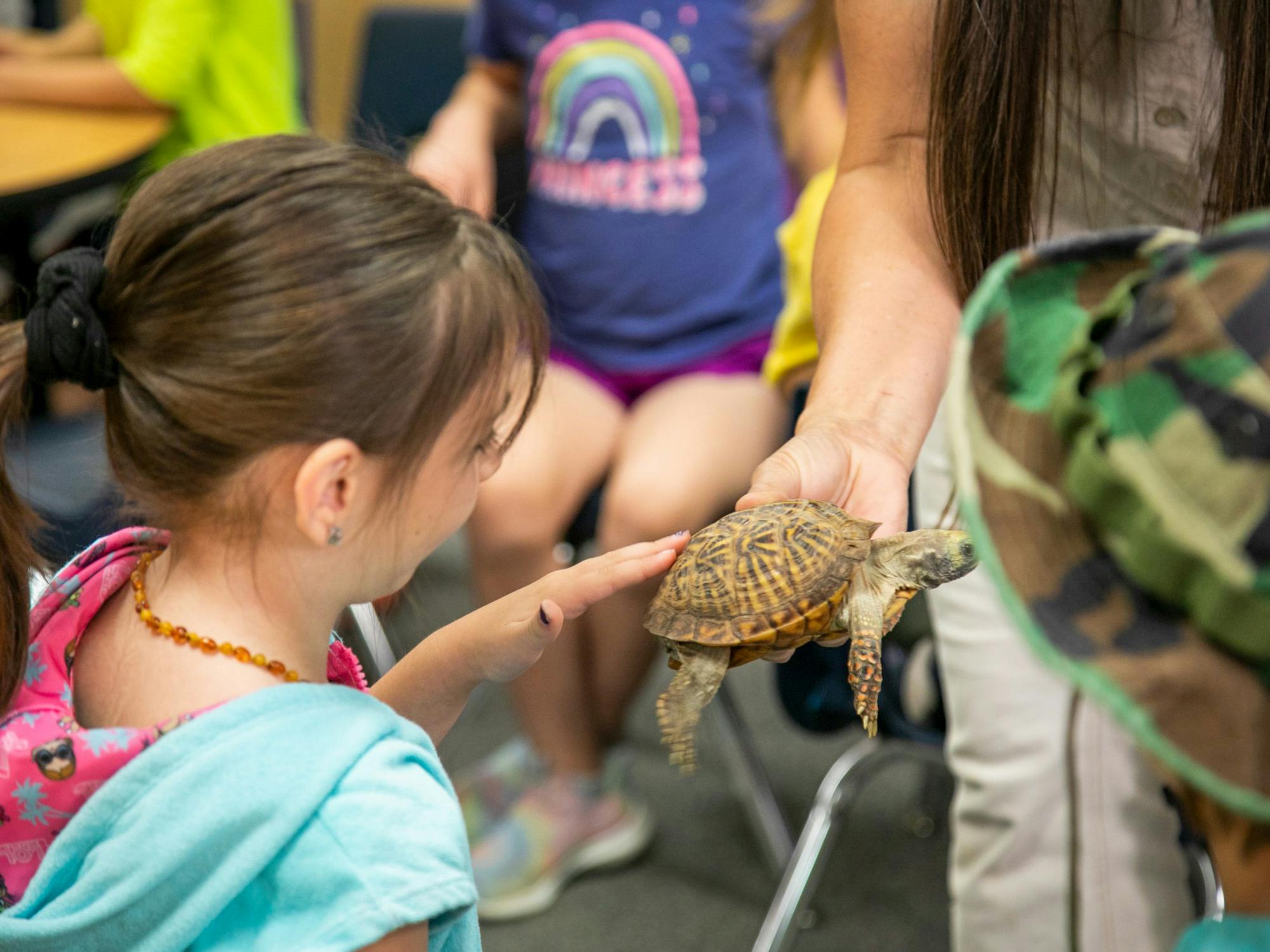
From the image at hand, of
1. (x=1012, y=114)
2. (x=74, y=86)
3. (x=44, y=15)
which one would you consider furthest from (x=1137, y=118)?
(x=44, y=15)

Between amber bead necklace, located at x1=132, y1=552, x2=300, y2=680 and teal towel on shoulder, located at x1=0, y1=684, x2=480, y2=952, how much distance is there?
0.04 metres

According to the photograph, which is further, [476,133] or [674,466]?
[476,133]

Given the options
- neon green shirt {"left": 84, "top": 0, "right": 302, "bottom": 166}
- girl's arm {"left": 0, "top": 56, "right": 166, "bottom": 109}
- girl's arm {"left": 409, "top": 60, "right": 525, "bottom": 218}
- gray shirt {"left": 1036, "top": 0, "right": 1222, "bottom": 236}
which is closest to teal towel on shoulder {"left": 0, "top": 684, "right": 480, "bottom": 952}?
gray shirt {"left": 1036, "top": 0, "right": 1222, "bottom": 236}

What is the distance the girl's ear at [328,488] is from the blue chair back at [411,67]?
199cm

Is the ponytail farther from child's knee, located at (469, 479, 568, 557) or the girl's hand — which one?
child's knee, located at (469, 479, 568, 557)

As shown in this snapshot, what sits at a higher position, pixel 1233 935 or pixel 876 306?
pixel 876 306

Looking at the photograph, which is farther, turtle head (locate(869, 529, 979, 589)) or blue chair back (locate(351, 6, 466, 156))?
blue chair back (locate(351, 6, 466, 156))

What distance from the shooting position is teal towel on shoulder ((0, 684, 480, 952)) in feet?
2.27

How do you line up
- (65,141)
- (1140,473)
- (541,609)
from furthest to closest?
(65,141), (541,609), (1140,473)

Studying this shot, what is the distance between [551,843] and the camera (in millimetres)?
1934

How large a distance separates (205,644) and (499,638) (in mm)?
201

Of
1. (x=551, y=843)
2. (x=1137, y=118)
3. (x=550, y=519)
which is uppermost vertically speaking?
(x=1137, y=118)

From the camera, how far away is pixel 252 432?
72cm

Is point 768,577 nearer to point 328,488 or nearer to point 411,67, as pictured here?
point 328,488
